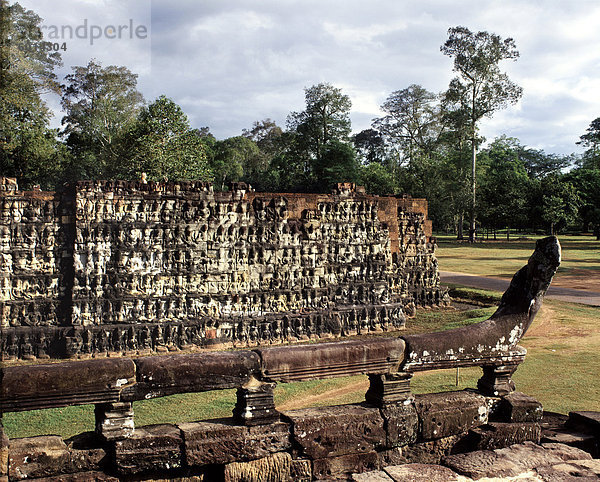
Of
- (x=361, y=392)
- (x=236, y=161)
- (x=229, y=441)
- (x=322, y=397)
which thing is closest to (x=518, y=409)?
(x=229, y=441)

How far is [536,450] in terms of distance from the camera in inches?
177

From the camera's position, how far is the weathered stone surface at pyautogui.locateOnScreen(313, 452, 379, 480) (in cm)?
413

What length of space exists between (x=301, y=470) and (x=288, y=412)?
1.49ft

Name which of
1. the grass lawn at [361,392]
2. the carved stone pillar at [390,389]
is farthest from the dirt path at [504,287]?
the carved stone pillar at [390,389]

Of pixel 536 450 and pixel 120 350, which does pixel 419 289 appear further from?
pixel 536 450

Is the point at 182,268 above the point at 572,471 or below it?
above

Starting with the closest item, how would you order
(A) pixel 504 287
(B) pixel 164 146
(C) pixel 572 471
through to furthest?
(C) pixel 572 471, (A) pixel 504 287, (B) pixel 164 146

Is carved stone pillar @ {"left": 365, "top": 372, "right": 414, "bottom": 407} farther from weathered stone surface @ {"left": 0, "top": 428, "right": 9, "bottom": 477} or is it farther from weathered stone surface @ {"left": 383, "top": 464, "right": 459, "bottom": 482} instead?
weathered stone surface @ {"left": 0, "top": 428, "right": 9, "bottom": 477}

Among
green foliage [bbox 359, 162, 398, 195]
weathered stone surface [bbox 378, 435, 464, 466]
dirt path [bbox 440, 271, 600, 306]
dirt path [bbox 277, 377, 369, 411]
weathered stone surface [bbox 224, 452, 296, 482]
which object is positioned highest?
green foliage [bbox 359, 162, 398, 195]

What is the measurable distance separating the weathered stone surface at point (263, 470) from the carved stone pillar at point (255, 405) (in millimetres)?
282

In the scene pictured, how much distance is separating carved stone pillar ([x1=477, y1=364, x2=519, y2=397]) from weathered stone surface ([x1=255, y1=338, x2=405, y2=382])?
1048mm

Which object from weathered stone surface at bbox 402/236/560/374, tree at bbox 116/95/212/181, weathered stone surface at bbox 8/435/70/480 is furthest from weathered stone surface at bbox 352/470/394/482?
tree at bbox 116/95/212/181

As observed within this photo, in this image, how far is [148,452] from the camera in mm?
3717

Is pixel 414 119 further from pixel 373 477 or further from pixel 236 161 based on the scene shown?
pixel 373 477
